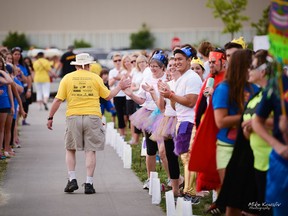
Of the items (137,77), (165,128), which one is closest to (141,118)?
(165,128)

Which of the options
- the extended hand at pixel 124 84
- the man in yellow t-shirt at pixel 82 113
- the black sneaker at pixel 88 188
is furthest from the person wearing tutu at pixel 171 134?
the black sneaker at pixel 88 188

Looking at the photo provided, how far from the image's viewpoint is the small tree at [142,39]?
6309 cm

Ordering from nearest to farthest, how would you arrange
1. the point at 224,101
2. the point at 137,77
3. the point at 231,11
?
the point at 224,101, the point at 137,77, the point at 231,11

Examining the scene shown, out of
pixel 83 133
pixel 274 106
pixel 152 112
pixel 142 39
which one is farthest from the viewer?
pixel 142 39

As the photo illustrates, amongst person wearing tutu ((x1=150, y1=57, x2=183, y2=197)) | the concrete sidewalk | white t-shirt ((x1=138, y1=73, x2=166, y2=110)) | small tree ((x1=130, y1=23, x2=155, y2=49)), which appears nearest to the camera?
the concrete sidewalk

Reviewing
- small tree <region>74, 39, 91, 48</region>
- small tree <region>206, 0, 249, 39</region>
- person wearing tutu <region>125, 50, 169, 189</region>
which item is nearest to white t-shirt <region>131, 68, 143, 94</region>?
person wearing tutu <region>125, 50, 169, 189</region>

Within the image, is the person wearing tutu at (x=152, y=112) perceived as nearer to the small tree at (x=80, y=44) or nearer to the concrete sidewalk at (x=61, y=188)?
the concrete sidewalk at (x=61, y=188)

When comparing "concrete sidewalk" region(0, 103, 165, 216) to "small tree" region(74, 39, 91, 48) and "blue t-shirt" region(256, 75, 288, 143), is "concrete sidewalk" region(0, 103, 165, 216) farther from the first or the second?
"small tree" region(74, 39, 91, 48)

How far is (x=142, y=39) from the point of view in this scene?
209 ft

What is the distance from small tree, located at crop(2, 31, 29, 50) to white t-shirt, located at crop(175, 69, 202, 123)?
5049 centimetres

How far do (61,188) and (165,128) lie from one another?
2373 millimetres

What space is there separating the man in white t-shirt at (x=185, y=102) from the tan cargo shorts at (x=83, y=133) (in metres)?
1.78

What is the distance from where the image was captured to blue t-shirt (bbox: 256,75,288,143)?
7.15m

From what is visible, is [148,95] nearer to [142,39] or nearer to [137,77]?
[137,77]
